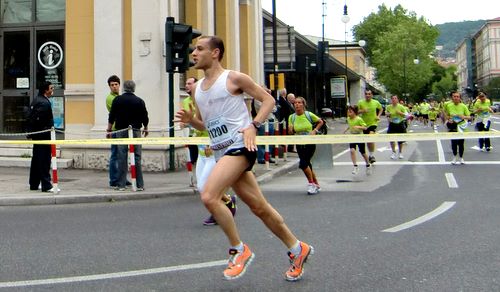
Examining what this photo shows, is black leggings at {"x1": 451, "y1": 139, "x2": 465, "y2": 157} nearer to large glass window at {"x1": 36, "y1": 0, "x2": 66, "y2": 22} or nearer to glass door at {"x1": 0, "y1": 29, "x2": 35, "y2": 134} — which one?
large glass window at {"x1": 36, "y1": 0, "x2": 66, "y2": 22}

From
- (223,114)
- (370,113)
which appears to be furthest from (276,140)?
(370,113)

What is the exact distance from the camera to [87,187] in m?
10.7

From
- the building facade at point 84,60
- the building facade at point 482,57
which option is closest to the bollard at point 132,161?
the building facade at point 84,60

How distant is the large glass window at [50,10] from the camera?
15.2 m

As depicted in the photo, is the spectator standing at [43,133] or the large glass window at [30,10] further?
the large glass window at [30,10]

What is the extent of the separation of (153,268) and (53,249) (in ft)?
4.90

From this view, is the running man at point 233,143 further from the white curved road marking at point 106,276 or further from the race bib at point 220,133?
the white curved road marking at point 106,276

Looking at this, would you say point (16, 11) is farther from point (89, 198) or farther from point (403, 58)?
point (403, 58)

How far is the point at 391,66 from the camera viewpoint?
8769 centimetres

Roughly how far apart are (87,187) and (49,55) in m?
6.00

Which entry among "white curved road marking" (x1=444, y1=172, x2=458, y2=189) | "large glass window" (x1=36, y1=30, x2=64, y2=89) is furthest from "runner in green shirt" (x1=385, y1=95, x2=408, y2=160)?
"large glass window" (x1=36, y1=30, x2=64, y2=89)

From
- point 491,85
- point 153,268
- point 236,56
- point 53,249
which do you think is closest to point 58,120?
point 236,56

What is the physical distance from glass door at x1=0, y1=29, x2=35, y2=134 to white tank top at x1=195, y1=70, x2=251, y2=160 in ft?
39.2

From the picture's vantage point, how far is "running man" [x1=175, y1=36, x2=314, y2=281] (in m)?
4.48
